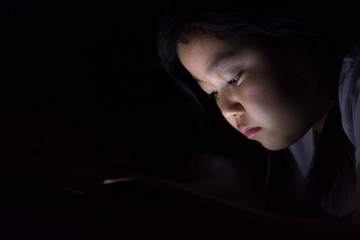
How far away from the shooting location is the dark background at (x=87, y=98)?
0.92m

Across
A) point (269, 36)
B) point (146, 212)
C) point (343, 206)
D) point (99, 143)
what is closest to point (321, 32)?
point (269, 36)

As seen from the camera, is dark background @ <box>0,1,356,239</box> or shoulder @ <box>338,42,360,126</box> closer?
shoulder @ <box>338,42,360,126</box>

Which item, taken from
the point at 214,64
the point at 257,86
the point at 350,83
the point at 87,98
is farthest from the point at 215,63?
the point at 87,98

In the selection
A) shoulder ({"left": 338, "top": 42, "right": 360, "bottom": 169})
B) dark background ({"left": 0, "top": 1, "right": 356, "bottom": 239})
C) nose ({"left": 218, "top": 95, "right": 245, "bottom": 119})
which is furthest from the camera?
dark background ({"left": 0, "top": 1, "right": 356, "bottom": 239})

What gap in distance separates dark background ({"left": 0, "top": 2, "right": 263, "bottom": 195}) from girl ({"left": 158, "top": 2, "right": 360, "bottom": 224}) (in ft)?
0.77

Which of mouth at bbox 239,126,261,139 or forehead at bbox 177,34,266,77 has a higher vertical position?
forehead at bbox 177,34,266,77

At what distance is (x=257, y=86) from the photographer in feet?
2.24

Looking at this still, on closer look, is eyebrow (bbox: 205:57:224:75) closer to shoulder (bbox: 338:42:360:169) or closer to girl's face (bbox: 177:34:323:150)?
girl's face (bbox: 177:34:323:150)

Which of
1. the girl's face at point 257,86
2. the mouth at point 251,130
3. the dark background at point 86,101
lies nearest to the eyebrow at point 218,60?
the girl's face at point 257,86

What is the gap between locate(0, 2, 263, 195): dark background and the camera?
92cm

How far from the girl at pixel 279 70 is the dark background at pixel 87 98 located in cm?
23

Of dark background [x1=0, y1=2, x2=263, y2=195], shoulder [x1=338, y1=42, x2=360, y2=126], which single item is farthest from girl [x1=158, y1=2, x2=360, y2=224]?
dark background [x1=0, y1=2, x2=263, y2=195]

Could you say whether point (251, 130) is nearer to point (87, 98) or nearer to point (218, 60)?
point (218, 60)

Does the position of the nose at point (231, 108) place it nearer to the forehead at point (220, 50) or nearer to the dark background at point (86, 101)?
the forehead at point (220, 50)
